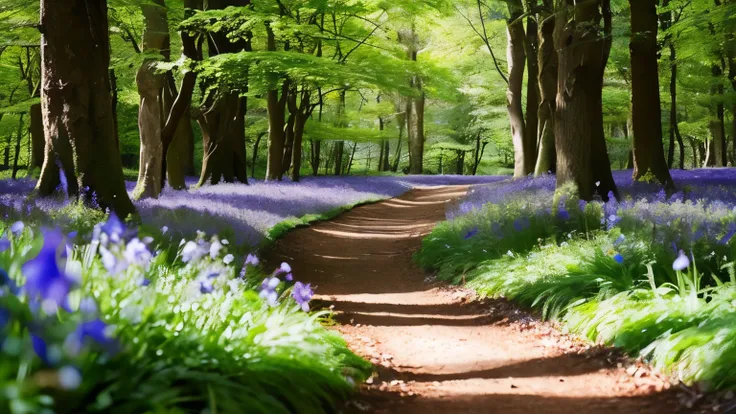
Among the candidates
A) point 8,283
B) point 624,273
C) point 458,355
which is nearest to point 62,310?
point 8,283

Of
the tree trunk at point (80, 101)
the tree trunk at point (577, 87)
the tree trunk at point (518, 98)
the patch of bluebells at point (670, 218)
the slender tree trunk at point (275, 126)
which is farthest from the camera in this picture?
the slender tree trunk at point (275, 126)

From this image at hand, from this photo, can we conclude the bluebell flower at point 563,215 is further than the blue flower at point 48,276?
Yes

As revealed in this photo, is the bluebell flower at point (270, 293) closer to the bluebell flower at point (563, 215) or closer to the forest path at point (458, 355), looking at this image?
the forest path at point (458, 355)

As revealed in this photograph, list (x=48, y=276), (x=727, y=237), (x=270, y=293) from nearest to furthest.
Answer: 1. (x=48, y=276)
2. (x=270, y=293)
3. (x=727, y=237)

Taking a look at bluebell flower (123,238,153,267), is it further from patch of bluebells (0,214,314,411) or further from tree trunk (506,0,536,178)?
tree trunk (506,0,536,178)

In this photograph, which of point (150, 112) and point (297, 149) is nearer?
point (150, 112)

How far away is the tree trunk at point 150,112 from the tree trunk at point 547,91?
891cm

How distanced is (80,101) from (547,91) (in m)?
12.2

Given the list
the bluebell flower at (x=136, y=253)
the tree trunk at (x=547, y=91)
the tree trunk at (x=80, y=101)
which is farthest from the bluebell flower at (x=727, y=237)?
the tree trunk at (x=547, y=91)

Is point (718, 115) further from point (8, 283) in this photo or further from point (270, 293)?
point (8, 283)

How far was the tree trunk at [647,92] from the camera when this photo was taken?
13477 millimetres

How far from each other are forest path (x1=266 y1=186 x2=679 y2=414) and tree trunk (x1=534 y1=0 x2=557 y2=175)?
324 inches

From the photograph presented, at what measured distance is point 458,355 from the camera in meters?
5.44

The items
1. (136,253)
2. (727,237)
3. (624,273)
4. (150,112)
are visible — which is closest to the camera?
(136,253)
